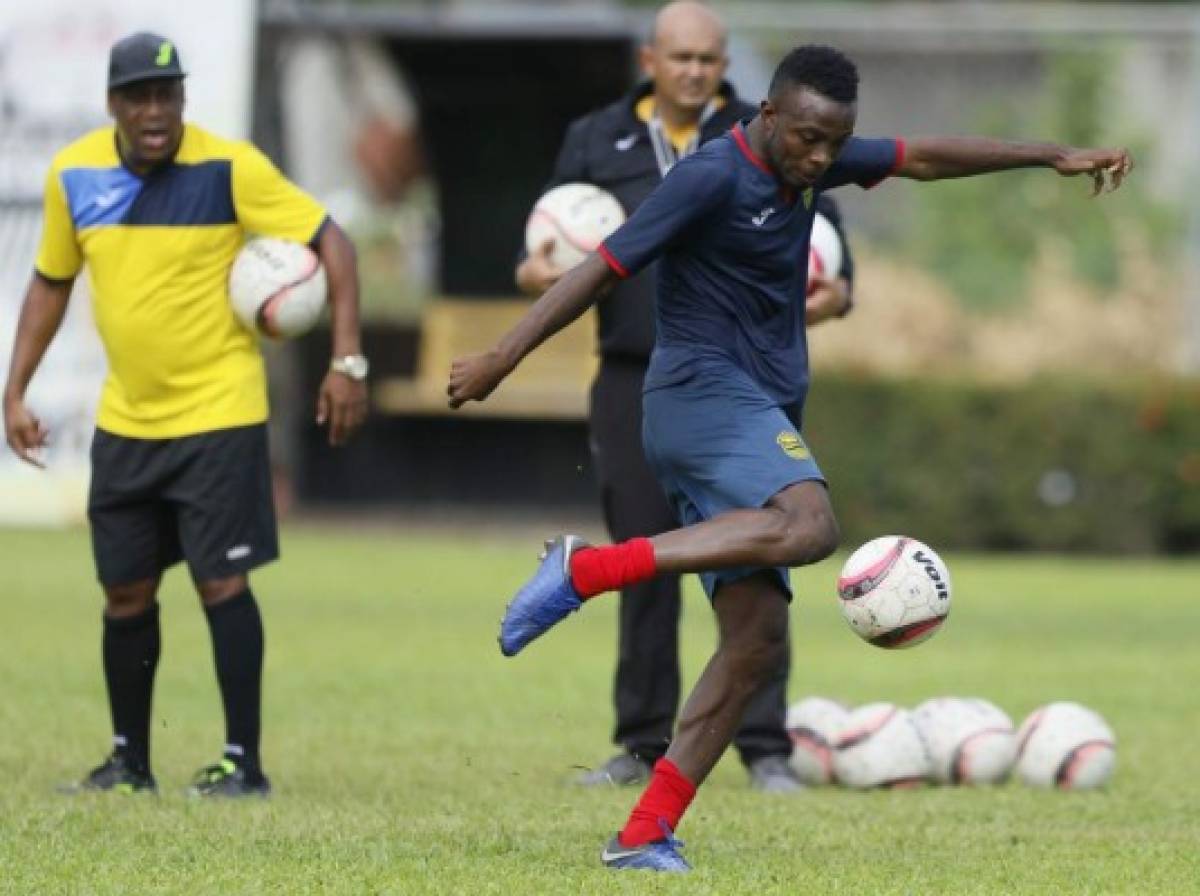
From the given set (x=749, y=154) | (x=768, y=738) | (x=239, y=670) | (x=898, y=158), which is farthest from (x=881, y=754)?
(x=749, y=154)

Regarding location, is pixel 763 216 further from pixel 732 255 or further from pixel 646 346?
pixel 646 346

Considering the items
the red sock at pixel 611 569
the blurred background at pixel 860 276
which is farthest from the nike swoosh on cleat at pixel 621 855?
the blurred background at pixel 860 276

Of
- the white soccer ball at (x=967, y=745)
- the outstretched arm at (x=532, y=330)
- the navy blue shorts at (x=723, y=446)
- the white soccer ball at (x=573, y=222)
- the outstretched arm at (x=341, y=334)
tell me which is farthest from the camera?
the white soccer ball at (x=967, y=745)

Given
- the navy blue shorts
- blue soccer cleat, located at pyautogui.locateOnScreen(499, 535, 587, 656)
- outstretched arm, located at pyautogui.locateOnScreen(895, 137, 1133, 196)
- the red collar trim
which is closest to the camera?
blue soccer cleat, located at pyautogui.locateOnScreen(499, 535, 587, 656)

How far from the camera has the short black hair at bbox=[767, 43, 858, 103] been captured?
732cm

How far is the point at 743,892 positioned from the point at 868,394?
15462 mm

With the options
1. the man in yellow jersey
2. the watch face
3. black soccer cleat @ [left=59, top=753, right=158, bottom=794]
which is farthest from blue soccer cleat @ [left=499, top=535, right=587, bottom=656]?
black soccer cleat @ [left=59, top=753, right=158, bottom=794]

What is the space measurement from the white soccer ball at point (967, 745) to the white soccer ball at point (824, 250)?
168cm

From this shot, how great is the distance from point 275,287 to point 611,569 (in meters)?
2.34

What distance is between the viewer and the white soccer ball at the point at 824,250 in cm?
975

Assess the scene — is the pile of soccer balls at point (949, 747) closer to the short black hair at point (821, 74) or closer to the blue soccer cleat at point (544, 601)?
the blue soccer cleat at point (544, 601)

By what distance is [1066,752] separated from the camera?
32.1ft

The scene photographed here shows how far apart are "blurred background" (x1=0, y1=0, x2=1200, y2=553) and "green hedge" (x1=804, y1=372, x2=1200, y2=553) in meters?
0.02

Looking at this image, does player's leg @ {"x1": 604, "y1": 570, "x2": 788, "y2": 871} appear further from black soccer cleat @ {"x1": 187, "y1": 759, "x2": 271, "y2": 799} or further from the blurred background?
the blurred background
